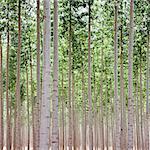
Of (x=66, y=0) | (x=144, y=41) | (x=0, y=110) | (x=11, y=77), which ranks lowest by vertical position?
(x=0, y=110)

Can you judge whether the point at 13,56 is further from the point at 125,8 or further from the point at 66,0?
the point at 125,8

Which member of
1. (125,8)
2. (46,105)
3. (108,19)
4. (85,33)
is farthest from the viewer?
(85,33)

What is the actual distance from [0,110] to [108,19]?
23.0ft

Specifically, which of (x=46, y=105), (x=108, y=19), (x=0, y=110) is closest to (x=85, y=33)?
(x=108, y=19)

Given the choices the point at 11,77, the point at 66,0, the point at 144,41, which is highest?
the point at 66,0

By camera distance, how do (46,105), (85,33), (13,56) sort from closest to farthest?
1. (46,105)
2. (85,33)
3. (13,56)

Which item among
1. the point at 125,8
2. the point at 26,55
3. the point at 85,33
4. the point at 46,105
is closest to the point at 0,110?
the point at 26,55

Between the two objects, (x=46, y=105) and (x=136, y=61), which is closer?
(x=46, y=105)

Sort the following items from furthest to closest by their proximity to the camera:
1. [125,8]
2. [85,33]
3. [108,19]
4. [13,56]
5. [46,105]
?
[13,56]
[85,33]
[108,19]
[125,8]
[46,105]

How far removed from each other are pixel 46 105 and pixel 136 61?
14.8 m

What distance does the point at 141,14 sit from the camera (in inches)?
786

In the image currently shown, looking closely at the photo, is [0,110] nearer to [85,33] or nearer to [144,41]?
[85,33]

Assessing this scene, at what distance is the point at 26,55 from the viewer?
22828 mm

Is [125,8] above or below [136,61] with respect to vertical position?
above
